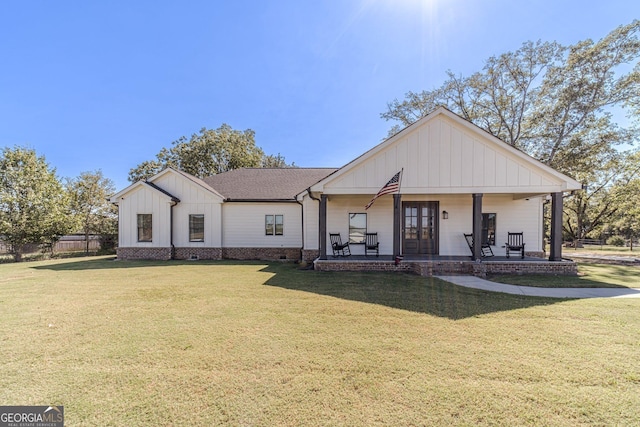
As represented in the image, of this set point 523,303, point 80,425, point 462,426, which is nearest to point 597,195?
point 523,303

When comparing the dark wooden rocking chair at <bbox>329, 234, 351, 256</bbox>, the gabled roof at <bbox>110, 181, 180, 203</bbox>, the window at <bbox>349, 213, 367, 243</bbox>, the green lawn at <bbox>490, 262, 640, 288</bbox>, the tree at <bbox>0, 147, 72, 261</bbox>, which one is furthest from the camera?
the tree at <bbox>0, 147, 72, 261</bbox>

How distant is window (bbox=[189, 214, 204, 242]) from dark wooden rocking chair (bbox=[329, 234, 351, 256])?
23.3ft

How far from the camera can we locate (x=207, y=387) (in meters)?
2.68

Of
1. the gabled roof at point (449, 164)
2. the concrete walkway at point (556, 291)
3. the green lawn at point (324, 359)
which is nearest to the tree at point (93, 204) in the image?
the green lawn at point (324, 359)

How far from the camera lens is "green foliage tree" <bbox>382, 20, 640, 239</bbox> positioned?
47.8 ft

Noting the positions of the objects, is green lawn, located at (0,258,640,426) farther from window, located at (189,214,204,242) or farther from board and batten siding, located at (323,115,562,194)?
window, located at (189,214,204,242)

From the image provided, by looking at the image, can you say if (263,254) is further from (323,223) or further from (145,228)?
(145,228)

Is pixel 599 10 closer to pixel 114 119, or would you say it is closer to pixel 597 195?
pixel 597 195

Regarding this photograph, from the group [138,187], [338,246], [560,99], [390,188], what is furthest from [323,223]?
[560,99]

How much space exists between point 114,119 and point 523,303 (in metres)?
25.3

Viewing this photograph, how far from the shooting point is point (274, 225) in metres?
13.6

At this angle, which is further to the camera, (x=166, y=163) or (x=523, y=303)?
(x=166, y=163)

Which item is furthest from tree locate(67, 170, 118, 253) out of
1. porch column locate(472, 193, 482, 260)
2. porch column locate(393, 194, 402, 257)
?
porch column locate(472, 193, 482, 260)

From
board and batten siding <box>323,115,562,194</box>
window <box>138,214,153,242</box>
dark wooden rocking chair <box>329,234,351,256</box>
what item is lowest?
dark wooden rocking chair <box>329,234,351,256</box>
